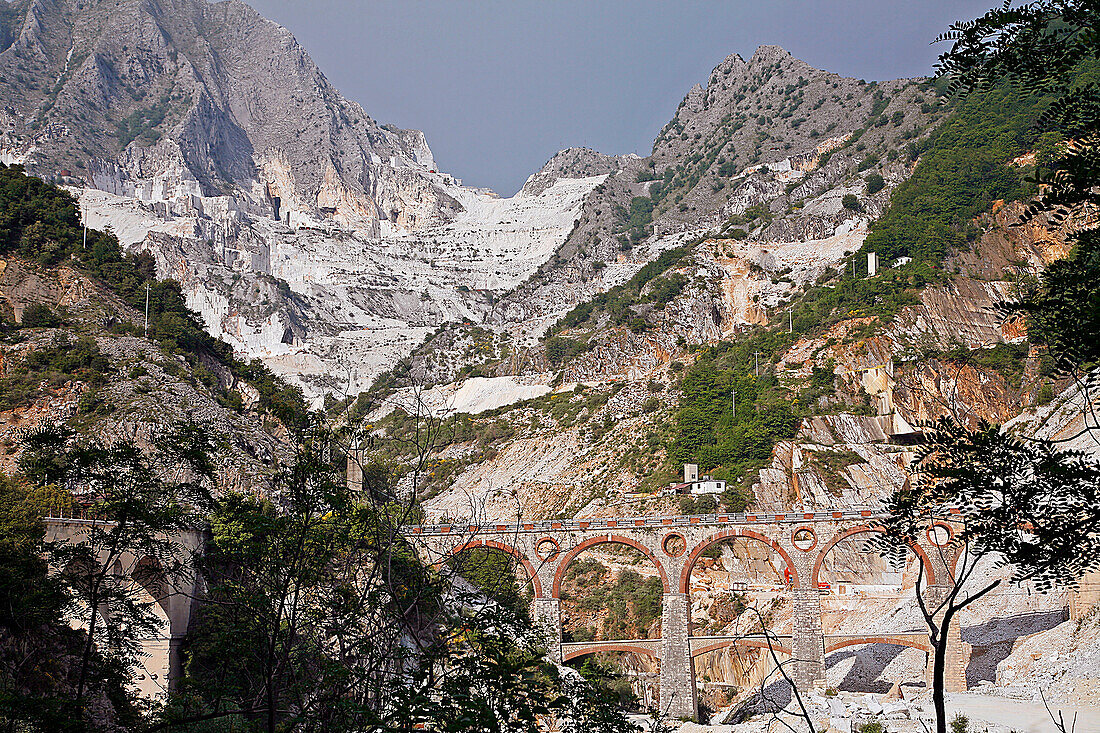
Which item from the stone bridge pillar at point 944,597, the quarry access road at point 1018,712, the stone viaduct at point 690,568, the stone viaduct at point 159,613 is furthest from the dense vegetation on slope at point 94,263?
the quarry access road at point 1018,712

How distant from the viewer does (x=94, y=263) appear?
4684 cm

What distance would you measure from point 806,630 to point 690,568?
5536mm

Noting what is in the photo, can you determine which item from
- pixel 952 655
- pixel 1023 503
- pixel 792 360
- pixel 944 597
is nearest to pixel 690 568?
pixel 944 597

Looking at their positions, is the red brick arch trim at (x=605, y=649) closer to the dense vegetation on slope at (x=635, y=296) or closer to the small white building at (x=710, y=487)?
the small white building at (x=710, y=487)

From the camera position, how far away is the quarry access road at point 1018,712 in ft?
73.1

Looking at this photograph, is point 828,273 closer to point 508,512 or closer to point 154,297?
point 508,512

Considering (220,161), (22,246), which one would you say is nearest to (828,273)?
(22,246)

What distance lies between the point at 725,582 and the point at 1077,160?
41.1m

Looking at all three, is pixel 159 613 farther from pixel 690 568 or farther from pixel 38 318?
pixel 38 318

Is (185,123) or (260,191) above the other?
(185,123)

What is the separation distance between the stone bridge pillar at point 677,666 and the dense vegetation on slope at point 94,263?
859 inches

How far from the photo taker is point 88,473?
10.3 m

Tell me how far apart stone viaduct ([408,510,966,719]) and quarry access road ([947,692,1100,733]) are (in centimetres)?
559

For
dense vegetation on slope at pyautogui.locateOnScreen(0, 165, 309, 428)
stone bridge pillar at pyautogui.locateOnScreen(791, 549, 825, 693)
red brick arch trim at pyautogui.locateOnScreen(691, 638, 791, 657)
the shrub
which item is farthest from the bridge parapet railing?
the shrub
